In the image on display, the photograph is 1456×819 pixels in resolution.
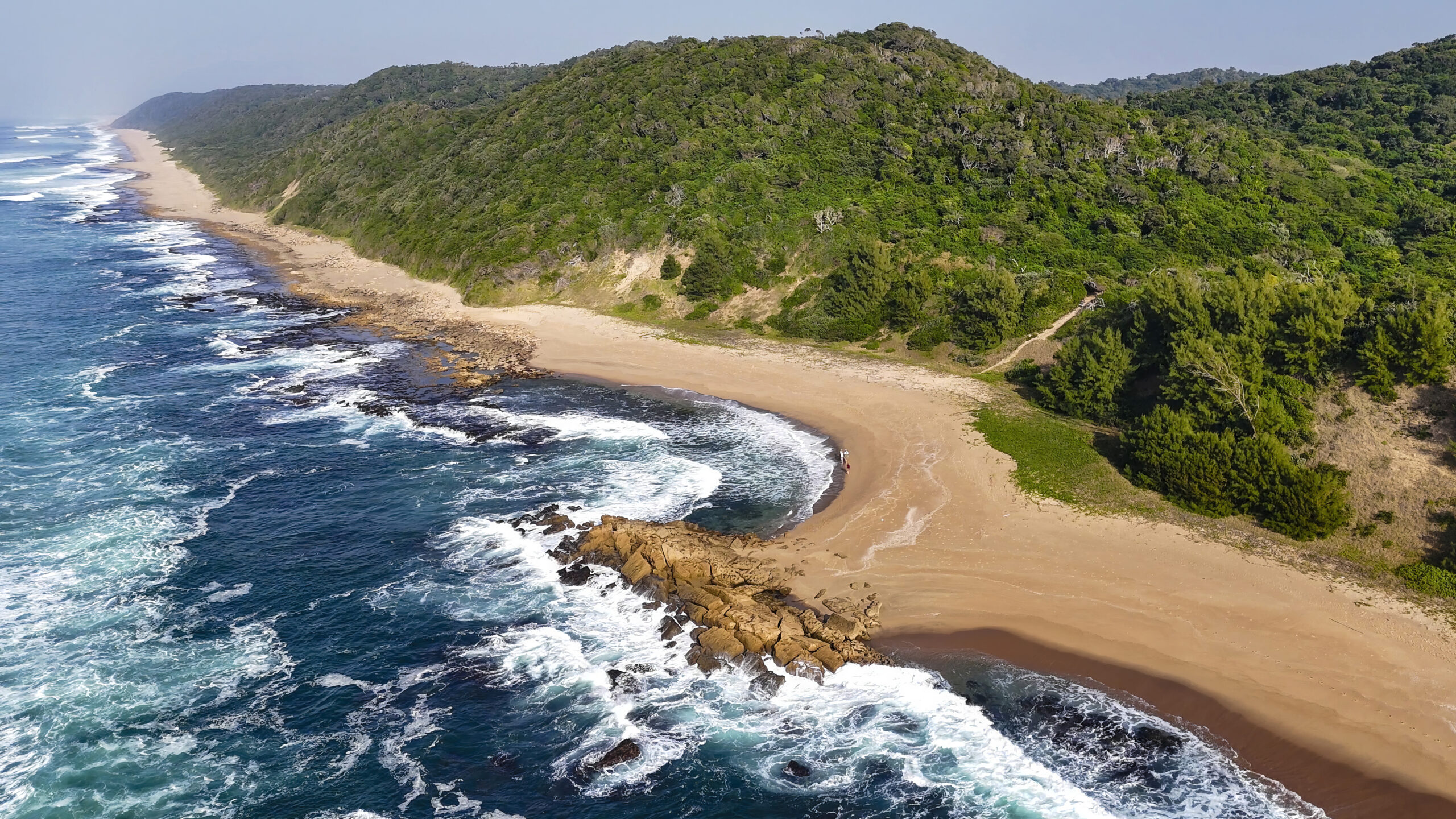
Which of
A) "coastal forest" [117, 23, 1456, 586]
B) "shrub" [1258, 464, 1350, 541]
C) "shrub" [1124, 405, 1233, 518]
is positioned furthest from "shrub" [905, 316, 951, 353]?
"shrub" [1258, 464, 1350, 541]

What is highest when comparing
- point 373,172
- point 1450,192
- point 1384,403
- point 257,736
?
point 1450,192

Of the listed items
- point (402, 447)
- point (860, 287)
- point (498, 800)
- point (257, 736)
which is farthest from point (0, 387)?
point (860, 287)

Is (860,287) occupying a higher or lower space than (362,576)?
higher

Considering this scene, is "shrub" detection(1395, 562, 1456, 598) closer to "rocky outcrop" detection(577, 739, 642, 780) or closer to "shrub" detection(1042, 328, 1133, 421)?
"shrub" detection(1042, 328, 1133, 421)

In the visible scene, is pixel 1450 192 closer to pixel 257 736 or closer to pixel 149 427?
pixel 257 736

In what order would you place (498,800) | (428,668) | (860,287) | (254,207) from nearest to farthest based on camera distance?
(498,800), (428,668), (860,287), (254,207)

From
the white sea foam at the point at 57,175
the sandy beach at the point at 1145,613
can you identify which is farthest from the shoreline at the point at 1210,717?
the white sea foam at the point at 57,175
